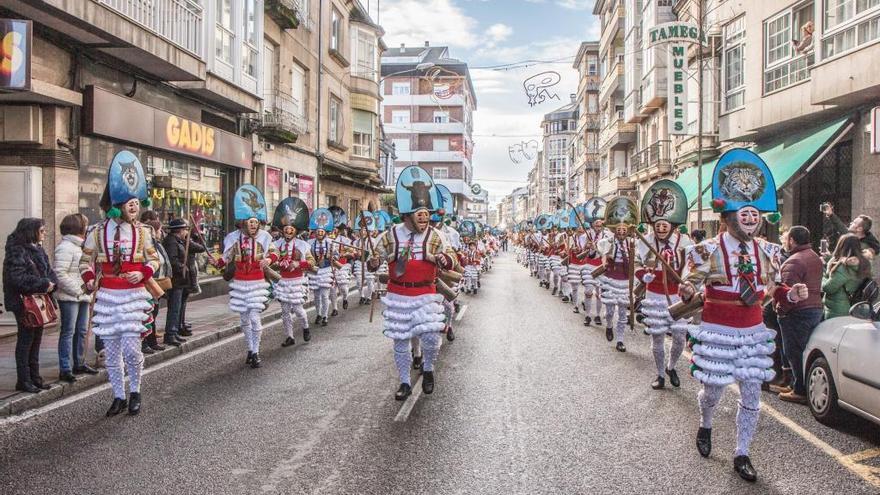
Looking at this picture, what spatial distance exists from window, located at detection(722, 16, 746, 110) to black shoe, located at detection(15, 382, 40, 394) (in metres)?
19.3

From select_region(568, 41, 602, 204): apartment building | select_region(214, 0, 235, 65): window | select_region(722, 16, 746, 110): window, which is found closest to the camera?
select_region(214, 0, 235, 65): window

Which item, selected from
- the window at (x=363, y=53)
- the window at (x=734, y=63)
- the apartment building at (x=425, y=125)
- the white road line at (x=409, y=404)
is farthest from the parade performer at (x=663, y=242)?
the apartment building at (x=425, y=125)

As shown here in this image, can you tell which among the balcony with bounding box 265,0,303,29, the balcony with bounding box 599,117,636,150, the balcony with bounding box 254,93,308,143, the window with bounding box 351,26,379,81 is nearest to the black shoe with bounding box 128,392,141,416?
the balcony with bounding box 254,93,308,143

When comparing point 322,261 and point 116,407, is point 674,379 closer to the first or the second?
point 116,407

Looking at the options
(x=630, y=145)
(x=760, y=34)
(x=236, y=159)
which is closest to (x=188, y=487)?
(x=236, y=159)

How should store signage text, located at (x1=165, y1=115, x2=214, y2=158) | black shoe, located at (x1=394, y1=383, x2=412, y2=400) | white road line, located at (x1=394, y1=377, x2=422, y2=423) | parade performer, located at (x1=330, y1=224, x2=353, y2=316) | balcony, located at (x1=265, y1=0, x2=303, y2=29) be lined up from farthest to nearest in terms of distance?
balcony, located at (x1=265, y1=0, x2=303, y2=29), store signage text, located at (x1=165, y1=115, x2=214, y2=158), parade performer, located at (x1=330, y1=224, x2=353, y2=316), black shoe, located at (x1=394, y1=383, x2=412, y2=400), white road line, located at (x1=394, y1=377, x2=422, y2=423)

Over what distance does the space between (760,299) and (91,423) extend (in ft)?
19.1

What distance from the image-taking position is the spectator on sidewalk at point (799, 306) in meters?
7.14

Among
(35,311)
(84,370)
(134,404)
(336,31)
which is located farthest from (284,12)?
(134,404)

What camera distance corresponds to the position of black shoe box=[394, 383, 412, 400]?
23.3ft

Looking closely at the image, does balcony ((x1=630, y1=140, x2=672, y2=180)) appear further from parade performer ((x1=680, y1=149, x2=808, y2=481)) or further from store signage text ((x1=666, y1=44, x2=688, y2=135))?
parade performer ((x1=680, y1=149, x2=808, y2=481))

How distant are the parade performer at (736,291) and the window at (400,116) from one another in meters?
67.8

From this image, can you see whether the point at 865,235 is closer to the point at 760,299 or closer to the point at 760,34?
the point at 760,299

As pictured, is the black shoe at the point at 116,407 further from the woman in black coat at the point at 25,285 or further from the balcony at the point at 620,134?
the balcony at the point at 620,134
